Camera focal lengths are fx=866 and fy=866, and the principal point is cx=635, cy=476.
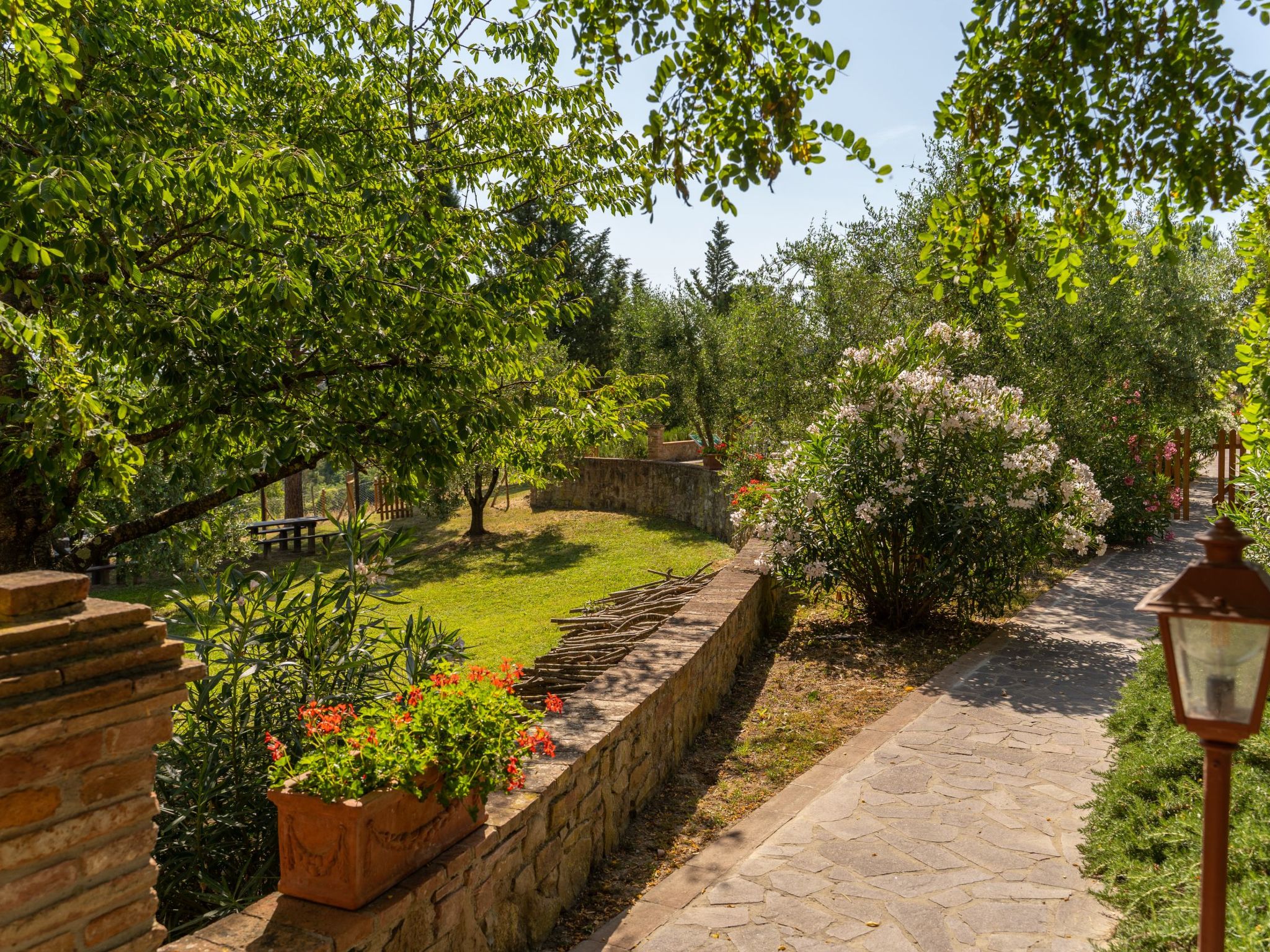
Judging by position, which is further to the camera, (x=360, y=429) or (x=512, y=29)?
(x=512, y=29)

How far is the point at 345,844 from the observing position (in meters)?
2.89

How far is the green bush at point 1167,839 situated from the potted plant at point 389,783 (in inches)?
101

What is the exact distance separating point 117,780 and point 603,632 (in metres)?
7.29

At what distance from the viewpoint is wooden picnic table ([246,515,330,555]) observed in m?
19.6

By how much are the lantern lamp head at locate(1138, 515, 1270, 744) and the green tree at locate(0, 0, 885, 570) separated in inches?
87.6

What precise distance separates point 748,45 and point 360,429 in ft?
11.0

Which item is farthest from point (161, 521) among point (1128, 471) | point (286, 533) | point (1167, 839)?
point (286, 533)

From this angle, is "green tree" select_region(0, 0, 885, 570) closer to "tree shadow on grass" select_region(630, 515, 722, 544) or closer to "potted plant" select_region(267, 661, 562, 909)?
"potted plant" select_region(267, 661, 562, 909)

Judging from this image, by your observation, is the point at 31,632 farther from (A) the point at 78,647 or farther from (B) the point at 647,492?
(B) the point at 647,492

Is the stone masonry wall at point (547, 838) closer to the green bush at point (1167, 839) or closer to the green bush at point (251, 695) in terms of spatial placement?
the green bush at point (251, 695)

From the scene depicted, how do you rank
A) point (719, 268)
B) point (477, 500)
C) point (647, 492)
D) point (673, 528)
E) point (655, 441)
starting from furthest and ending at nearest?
1. point (719, 268)
2. point (655, 441)
3. point (647, 492)
4. point (477, 500)
5. point (673, 528)

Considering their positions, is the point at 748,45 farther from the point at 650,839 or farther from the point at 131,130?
the point at 650,839

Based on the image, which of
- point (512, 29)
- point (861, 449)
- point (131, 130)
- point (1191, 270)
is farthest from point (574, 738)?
point (1191, 270)

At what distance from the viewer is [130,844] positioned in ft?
7.89
